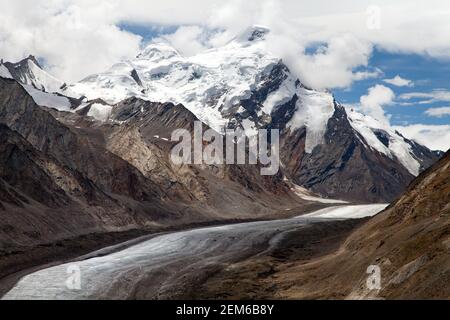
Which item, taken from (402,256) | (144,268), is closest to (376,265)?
(402,256)

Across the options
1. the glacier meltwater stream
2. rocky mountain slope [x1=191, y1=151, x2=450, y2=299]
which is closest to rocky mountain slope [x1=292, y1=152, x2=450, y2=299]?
rocky mountain slope [x1=191, y1=151, x2=450, y2=299]

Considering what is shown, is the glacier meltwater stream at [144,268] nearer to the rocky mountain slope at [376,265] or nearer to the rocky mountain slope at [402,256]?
the rocky mountain slope at [376,265]

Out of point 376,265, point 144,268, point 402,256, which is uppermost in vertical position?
point 402,256

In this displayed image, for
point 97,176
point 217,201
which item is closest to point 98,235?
point 97,176

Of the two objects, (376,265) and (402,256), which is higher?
(402,256)

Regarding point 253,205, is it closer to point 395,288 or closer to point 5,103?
point 5,103

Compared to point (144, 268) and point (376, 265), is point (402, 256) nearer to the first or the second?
point (376, 265)

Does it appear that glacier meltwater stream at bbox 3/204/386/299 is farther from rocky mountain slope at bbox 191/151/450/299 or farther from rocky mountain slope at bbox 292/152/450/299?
rocky mountain slope at bbox 292/152/450/299

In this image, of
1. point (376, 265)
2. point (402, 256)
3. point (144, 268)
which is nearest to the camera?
point (402, 256)
